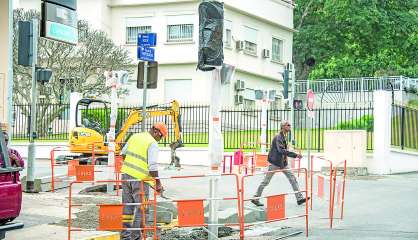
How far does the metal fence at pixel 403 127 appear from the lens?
26678mm

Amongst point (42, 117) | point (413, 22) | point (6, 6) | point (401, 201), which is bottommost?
point (401, 201)

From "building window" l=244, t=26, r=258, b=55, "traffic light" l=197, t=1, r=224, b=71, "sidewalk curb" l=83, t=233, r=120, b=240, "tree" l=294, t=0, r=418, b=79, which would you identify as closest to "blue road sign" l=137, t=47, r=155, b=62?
"traffic light" l=197, t=1, r=224, b=71

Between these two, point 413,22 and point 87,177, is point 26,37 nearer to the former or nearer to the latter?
point 87,177

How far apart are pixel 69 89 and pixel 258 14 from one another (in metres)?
11.9

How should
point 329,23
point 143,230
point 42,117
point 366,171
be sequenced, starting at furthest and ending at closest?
point 329,23 → point 42,117 → point 366,171 → point 143,230

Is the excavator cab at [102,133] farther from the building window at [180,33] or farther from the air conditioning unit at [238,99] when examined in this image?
the air conditioning unit at [238,99]

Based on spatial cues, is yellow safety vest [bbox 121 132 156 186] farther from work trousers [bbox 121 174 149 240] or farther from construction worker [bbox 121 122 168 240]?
work trousers [bbox 121 174 149 240]

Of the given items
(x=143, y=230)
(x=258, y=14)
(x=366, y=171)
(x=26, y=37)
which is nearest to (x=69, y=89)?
(x=258, y=14)

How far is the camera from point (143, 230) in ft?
38.9

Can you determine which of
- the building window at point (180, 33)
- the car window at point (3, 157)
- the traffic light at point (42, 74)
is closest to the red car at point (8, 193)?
the car window at point (3, 157)

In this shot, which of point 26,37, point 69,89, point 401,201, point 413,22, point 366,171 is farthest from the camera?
point 413,22

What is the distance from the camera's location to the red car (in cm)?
1027

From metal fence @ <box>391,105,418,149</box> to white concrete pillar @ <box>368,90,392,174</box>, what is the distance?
2.65 feet

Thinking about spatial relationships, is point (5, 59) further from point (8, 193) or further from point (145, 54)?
point (8, 193)
